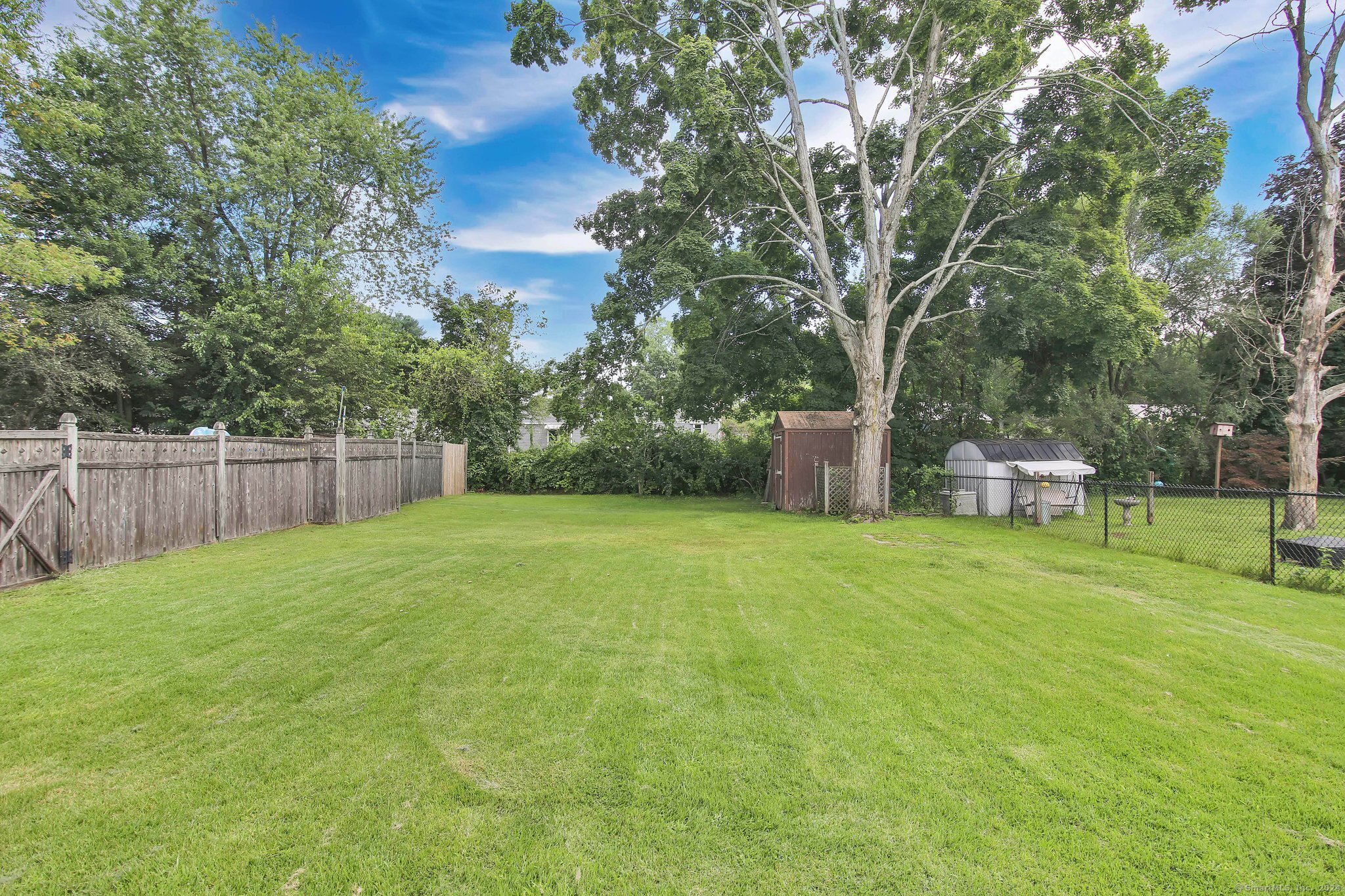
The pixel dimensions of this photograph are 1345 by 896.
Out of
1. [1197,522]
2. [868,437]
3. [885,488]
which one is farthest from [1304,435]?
[868,437]

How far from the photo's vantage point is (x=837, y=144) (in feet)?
50.7

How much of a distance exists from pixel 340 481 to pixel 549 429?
47.7ft

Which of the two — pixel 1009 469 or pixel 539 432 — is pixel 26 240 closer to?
pixel 1009 469

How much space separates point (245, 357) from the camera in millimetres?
14867

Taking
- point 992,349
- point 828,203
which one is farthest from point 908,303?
point 828,203

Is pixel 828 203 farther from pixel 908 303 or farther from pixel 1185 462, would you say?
pixel 1185 462

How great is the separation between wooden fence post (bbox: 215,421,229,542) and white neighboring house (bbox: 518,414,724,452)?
1238 cm

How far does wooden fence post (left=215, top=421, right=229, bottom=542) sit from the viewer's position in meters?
8.48

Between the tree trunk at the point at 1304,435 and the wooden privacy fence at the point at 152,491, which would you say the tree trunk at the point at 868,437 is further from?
the wooden privacy fence at the point at 152,491

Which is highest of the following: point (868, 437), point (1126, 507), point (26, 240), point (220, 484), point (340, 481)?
point (26, 240)

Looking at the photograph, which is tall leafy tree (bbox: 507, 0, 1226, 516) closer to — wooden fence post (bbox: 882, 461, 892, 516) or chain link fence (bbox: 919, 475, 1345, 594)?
wooden fence post (bbox: 882, 461, 892, 516)

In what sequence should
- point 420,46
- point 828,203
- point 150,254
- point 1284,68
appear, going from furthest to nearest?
point 828,203 → point 150,254 → point 420,46 → point 1284,68

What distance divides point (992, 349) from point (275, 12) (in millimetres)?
22495

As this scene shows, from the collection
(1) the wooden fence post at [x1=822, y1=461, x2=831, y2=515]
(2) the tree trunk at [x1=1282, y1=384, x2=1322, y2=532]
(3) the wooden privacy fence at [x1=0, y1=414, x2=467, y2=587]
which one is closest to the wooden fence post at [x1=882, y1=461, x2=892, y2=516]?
(1) the wooden fence post at [x1=822, y1=461, x2=831, y2=515]
